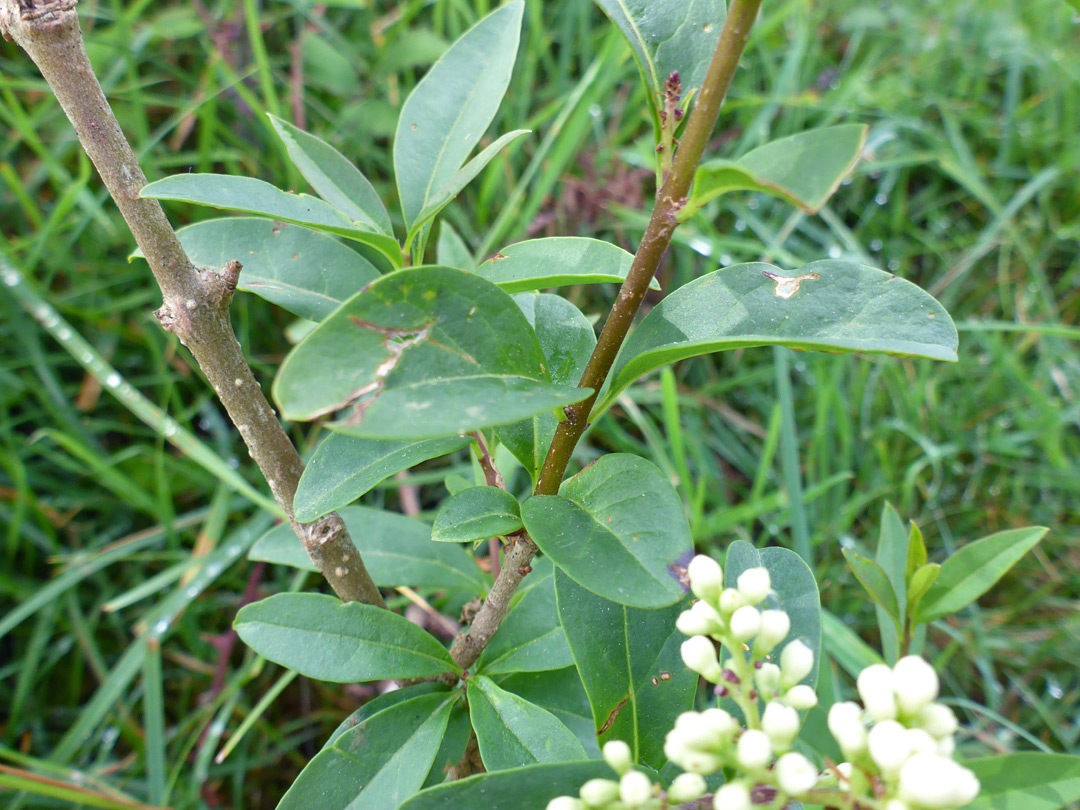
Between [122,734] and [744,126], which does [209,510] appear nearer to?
[122,734]

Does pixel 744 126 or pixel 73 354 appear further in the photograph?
pixel 744 126

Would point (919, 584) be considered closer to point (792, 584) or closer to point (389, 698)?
point (792, 584)

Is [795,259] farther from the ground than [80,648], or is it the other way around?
[795,259]

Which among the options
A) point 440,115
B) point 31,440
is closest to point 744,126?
point 440,115

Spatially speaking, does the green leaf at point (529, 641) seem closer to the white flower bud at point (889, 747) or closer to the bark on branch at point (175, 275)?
the bark on branch at point (175, 275)

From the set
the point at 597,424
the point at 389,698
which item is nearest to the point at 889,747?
the point at 389,698

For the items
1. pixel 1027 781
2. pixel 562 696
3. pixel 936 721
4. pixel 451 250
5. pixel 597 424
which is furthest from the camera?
pixel 597 424

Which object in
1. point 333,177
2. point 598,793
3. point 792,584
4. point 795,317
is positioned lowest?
point 792,584
